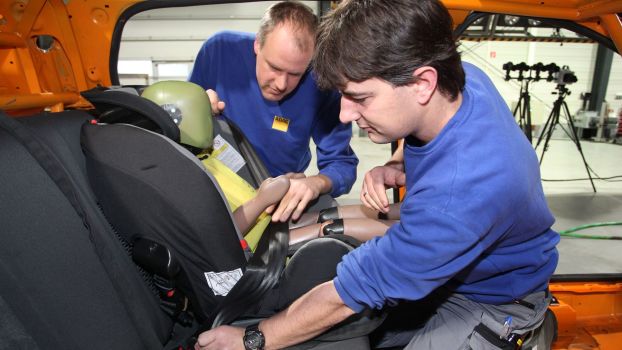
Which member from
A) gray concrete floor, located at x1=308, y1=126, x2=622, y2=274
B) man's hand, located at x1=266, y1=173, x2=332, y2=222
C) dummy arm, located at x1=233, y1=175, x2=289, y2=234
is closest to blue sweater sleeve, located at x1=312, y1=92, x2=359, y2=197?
man's hand, located at x1=266, y1=173, x2=332, y2=222

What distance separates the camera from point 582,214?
14.8 ft

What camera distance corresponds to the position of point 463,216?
854 mm

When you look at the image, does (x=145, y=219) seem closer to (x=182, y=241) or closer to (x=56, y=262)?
(x=182, y=241)

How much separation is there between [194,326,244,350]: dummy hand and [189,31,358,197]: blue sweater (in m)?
1.01

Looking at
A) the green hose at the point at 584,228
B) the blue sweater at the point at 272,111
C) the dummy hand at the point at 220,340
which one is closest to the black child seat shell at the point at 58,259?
the dummy hand at the point at 220,340

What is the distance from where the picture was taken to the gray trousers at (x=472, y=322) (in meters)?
1.16

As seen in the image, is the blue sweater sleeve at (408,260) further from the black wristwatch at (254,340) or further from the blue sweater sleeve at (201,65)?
the blue sweater sleeve at (201,65)

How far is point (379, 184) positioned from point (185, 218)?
75 cm

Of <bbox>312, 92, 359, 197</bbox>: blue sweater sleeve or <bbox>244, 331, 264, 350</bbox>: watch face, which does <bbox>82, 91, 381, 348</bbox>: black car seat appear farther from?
<bbox>312, 92, 359, 197</bbox>: blue sweater sleeve

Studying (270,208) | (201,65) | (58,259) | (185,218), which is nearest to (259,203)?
(270,208)

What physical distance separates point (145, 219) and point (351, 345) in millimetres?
710

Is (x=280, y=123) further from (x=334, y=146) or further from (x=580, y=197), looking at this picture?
(x=580, y=197)

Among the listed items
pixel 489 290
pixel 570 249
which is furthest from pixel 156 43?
pixel 489 290

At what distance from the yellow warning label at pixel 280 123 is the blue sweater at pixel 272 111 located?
0.05 ft
